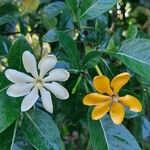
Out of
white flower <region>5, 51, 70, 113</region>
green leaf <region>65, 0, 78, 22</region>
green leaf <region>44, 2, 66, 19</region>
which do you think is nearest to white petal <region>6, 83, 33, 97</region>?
white flower <region>5, 51, 70, 113</region>

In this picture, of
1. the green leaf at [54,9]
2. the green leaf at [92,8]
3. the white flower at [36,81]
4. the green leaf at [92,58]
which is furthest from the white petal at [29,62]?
the green leaf at [54,9]

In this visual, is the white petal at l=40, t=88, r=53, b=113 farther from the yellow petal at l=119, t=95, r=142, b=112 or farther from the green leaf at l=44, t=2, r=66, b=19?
the green leaf at l=44, t=2, r=66, b=19

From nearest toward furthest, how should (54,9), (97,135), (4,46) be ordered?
(97,135) < (4,46) < (54,9)

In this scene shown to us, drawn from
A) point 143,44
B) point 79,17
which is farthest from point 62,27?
point 143,44

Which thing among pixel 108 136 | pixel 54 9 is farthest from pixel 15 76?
pixel 54 9

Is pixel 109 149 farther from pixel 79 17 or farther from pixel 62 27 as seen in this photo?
pixel 62 27

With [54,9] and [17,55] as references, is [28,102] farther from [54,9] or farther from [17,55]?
[54,9]

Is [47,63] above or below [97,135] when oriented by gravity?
above
